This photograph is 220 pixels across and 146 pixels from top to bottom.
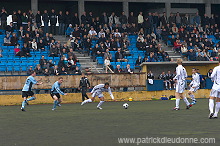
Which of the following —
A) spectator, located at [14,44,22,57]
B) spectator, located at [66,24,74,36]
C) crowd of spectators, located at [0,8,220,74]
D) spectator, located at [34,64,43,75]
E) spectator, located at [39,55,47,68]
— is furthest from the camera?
spectator, located at [66,24,74,36]

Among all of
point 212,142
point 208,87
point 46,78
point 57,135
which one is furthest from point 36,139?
point 208,87

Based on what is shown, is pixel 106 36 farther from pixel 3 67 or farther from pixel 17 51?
pixel 3 67

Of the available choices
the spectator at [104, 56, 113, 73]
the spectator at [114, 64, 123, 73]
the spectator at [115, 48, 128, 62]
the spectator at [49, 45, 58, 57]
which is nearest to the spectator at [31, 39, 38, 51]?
the spectator at [49, 45, 58, 57]

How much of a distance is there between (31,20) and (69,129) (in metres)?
27.1

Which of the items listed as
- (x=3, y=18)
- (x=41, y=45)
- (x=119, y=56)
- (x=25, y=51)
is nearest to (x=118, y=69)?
(x=119, y=56)

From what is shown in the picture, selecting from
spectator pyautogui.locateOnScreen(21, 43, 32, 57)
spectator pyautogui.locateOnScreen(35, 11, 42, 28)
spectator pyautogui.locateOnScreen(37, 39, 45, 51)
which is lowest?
spectator pyautogui.locateOnScreen(21, 43, 32, 57)

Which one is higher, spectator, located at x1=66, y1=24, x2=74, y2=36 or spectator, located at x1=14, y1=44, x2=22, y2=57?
spectator, located at x1=66, y1=24, x2=74, y2=36

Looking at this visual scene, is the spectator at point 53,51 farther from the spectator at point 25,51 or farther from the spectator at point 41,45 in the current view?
the spectator at point 25,51

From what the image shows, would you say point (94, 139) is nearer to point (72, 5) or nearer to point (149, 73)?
point (149, 73)

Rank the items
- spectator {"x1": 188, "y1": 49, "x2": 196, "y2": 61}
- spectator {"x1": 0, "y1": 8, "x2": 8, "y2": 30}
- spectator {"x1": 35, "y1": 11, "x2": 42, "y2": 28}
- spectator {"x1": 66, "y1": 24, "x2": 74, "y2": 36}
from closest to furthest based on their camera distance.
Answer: spectator {"x1": 0, "y1": 8, "x2": 8, "y2": 30}
spectator {"x1": 188, "y1": 49, "x2": 196, "y2": 61}
spectator {"x1": 35, "y1": 11, "x2": 42, "y2": 28}
spectator {"x1": 66, "y1": 24, "x2": 74, "y2": 36}

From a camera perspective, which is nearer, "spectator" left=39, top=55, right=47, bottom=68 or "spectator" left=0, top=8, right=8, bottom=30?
"spectator" left=39, top=55, right=47, bottom=68

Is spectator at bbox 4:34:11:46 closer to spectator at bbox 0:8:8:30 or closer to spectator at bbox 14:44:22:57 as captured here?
spectator at bbox 14:44:22:57

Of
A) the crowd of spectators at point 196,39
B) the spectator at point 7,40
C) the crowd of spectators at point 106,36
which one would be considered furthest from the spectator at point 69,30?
the crowd of spectators at point 196,39

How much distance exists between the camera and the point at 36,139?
10.2m
